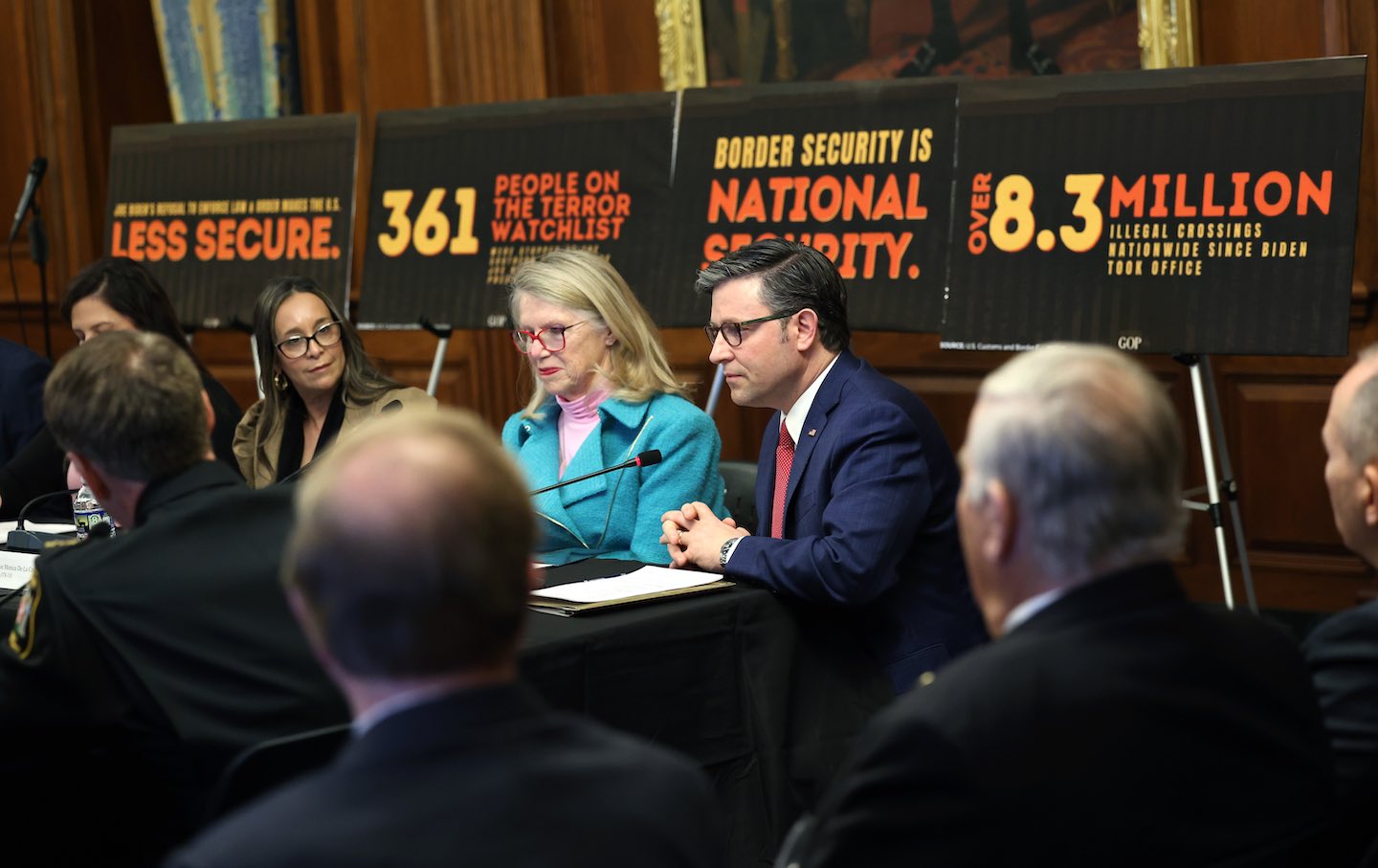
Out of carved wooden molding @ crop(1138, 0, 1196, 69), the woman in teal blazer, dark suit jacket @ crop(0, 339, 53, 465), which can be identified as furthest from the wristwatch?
carved wooden molding @ crop(1138, 0, 1196, 69)

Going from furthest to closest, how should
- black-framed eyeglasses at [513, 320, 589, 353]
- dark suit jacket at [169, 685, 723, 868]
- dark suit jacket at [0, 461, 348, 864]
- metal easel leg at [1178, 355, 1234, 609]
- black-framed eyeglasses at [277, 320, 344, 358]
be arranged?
metal easel leg at [1178, 355, 1234, 609], black-framed eyeglasses at [277, 320, 344, 358], black-framed eyeglasses at [513, 320, 589, 353], dark suit jacket at [0, 461, 348, 864], dark suit jacket at [169, 685, 723, 868]

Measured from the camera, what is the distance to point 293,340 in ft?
12.7

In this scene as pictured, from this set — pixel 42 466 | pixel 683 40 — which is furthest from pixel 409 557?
pixel 683 40

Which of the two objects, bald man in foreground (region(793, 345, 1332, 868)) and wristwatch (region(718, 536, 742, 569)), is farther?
wristwatch (region(718, 536, 742, 569))

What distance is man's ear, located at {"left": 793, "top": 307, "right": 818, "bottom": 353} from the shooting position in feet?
10.2

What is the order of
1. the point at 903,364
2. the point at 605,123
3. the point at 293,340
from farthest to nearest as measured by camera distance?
the point at 903,364 < the point at 605,123 < the point at 293,340

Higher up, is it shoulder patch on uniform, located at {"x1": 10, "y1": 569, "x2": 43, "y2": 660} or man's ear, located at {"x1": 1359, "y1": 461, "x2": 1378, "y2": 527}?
man's ear, located at {"x1": 1359, "y1": 461, "x2": 1378, "y2": 527}

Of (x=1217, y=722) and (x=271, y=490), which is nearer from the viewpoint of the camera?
(x=1217, y=722)

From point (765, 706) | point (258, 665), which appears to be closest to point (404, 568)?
point (258, 665)

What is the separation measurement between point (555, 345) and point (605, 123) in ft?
5.72

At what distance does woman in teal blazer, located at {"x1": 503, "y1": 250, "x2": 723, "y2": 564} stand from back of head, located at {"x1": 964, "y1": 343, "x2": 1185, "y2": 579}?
6.27ft

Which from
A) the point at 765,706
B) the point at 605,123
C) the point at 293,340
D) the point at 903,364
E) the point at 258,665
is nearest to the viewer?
the point at 258,665

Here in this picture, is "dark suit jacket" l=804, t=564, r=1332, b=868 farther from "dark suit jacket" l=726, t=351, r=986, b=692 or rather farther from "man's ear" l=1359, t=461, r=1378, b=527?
"dark suit jacket" l=726, t=351, r=986, b=692

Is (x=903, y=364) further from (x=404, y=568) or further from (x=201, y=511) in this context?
(x=404, y=568)
